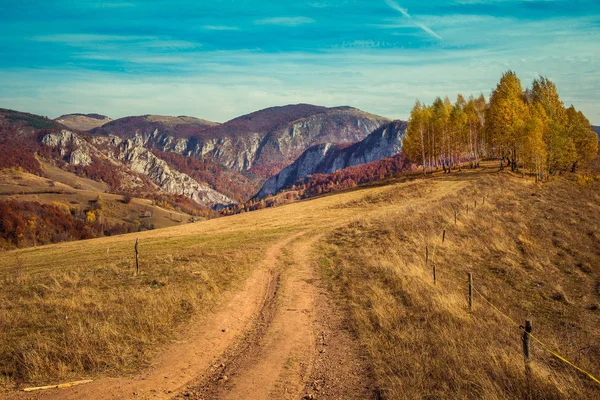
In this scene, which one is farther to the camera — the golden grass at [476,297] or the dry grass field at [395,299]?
the dry grass field at [395,299]

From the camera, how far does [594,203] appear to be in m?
49.4

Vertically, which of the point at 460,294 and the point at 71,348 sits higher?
the point at 71,348

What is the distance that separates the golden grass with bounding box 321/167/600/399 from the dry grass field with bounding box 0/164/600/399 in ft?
0.24

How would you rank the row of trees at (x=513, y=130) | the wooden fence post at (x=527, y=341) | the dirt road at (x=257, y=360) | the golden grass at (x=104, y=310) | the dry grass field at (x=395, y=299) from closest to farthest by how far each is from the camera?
the dirt road at (x=257, y=360)
the wooden fence post at (x=527, y=341)
the dry grass field at (x=395, y=299)
the golden grass at (x=104, y=310)
the row of trees at (x=513, y=130)

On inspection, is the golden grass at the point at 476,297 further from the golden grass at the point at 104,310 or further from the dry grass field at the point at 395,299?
the golden grass at the point at 104,310

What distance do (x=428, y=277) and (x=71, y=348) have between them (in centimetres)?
1731

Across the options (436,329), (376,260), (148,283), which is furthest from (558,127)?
(148,283)

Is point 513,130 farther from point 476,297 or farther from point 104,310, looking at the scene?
point 104,310

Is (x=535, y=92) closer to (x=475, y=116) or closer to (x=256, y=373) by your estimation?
(x=475, y=116)

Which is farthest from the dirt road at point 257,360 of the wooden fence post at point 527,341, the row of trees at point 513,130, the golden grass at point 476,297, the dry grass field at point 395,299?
the row of trees at point 513,130

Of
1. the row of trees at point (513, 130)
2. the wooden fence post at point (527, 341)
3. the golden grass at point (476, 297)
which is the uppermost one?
the row of trees at point (513, 130)

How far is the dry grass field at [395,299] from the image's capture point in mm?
10289

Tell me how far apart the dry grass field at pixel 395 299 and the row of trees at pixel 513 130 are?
23.9 meters

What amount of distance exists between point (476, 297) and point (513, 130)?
5269 centimetres
